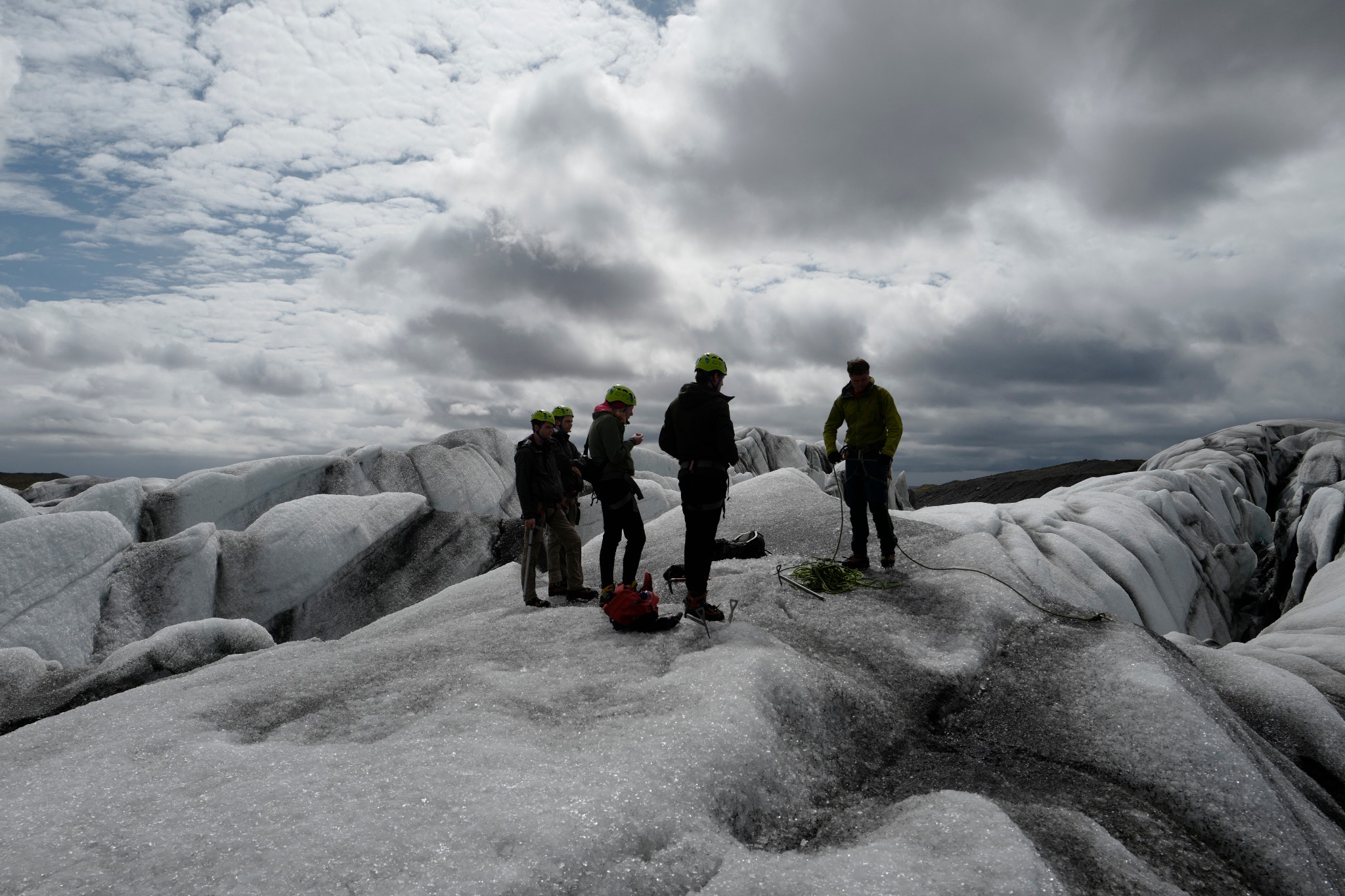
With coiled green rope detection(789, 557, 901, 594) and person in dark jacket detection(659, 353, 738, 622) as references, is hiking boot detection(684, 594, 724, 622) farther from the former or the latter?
coiled green rope detection(789, 557, 901, 594)

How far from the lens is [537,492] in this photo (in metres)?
9.30

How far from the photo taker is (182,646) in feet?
31.7

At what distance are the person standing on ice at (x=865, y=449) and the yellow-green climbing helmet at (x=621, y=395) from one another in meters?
2.56

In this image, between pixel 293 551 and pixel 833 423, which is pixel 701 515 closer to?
pixel 833 423

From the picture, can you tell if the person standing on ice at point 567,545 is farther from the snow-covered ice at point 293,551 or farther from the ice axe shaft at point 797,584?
the snow-covered ice at point 293,551

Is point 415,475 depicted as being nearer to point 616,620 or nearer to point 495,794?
point 616,620

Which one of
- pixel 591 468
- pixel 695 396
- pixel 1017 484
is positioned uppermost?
pixel 695 396

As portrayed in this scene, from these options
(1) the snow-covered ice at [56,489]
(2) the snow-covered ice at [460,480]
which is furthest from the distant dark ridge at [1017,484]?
(1) the snow-covered ice at [56,489]

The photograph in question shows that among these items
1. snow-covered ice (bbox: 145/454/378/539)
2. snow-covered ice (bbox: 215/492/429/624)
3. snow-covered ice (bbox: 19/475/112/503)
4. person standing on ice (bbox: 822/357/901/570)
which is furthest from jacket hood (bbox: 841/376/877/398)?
snow-covered ice (bbox: 19/475/112/503)

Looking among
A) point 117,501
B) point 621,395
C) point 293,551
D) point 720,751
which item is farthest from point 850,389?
point 117,501

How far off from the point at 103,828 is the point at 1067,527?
15.8 m

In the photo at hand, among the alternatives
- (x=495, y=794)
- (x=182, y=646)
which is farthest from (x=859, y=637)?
(x=182, y=646)

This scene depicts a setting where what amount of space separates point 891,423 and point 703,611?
3.82 m

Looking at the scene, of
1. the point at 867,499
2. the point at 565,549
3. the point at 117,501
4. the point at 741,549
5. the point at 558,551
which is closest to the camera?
the point at 867,499
